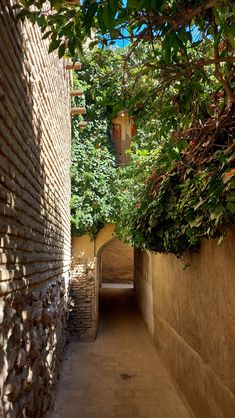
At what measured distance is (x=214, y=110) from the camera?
14.0ft

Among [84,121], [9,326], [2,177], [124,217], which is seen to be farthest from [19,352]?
[84,121]

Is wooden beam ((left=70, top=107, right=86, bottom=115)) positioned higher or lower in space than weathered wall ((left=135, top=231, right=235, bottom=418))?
higher

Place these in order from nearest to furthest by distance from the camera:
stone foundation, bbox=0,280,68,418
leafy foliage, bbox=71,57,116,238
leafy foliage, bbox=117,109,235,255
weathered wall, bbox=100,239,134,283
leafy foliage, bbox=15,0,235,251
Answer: leafy foliage, bbox=15,0,235,251 → stone foundation, bbox=0,280,68,418 → leafy foliage, bbox=117,109,235,255 → leafy foliage, bbox=71,57,116,238 → weathered wall, bbox=100,239,134,283

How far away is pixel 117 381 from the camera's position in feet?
21.9

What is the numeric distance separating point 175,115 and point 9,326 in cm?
264

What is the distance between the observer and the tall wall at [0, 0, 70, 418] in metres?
2.54

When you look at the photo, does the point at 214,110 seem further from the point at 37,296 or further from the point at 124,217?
the point at 124,217

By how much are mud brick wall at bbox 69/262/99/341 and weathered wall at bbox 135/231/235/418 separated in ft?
10.9

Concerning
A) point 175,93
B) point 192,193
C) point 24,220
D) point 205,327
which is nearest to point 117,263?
point 205,327

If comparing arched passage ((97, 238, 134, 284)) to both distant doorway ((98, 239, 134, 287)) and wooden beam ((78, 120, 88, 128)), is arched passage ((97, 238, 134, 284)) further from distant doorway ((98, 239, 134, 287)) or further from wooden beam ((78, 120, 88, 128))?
wooden beam ((78, 120, 88, 128))

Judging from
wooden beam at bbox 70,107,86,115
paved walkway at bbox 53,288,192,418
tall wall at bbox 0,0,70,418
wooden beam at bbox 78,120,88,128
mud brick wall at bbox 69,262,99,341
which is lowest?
paved walkway at bbox 53,288,192,418

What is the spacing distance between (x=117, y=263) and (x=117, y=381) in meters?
13.1

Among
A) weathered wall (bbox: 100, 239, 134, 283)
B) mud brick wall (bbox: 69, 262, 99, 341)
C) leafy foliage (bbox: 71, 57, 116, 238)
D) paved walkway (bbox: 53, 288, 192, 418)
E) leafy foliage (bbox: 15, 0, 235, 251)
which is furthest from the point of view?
weathered wall (bbox: 100, 239, 134, 283)

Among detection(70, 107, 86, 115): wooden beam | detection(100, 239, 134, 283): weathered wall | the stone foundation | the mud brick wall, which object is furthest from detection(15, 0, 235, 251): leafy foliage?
detection(100, 239, 134, 283): weathered wall
